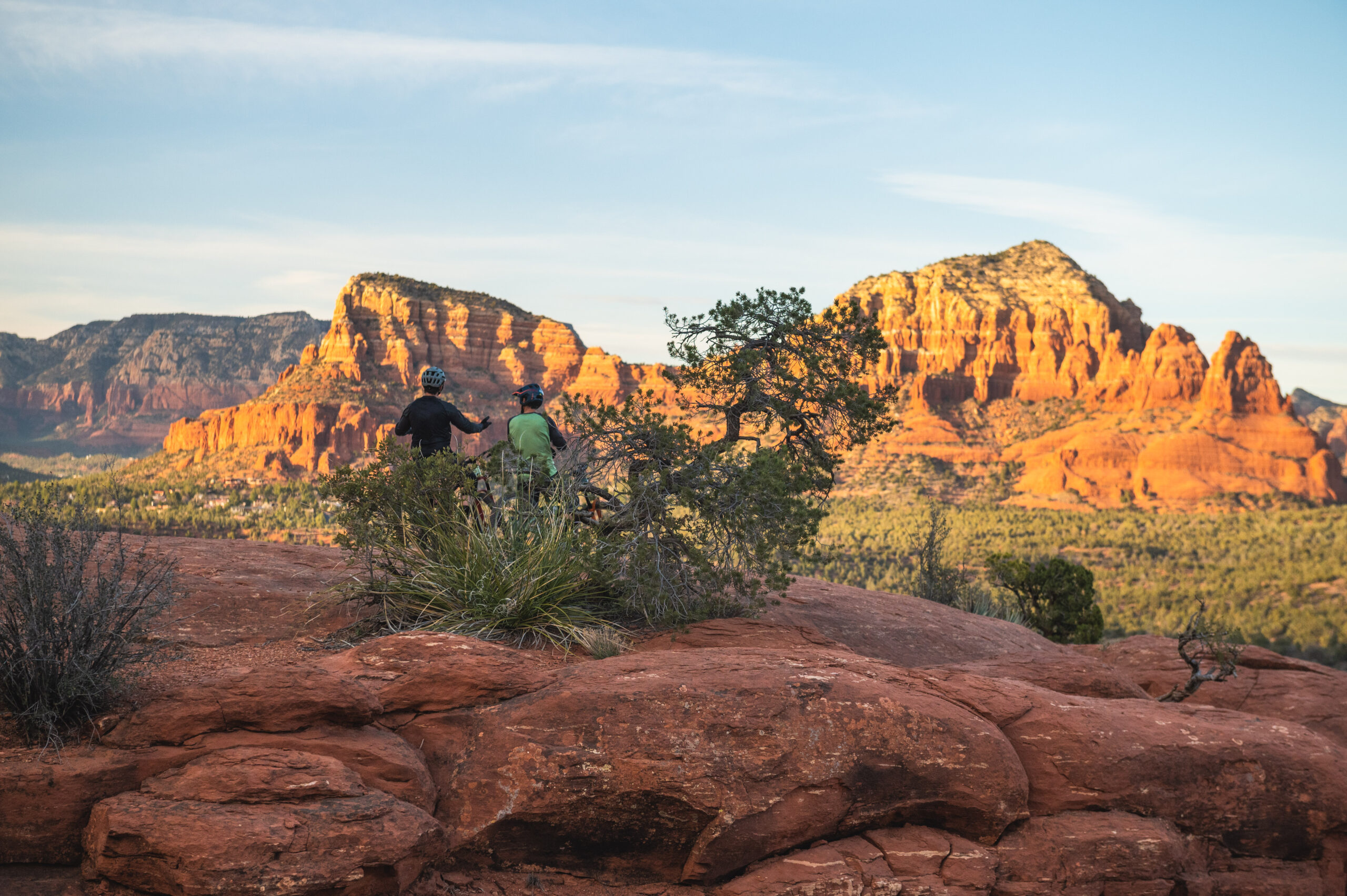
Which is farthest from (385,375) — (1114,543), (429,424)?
(429,424)

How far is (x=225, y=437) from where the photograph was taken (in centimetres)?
13150

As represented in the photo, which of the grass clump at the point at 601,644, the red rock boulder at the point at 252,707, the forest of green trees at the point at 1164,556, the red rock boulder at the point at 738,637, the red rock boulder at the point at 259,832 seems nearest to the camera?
the red rock boulder at the point at 259,832

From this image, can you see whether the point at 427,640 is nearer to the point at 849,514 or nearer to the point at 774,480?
the point at 774,480

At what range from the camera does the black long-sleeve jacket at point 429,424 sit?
386 inches

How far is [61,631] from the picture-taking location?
5.70 meters

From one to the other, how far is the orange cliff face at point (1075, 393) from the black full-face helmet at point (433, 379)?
8805 cm

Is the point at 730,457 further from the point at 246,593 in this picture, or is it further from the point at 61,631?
the point at 61,631

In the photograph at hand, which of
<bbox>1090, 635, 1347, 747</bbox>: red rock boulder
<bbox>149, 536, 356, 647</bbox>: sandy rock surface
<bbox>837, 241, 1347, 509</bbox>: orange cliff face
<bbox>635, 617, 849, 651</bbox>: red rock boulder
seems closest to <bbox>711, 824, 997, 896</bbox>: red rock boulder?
<bbox>635, 617, 849, 651</bbox>: red rock boulder

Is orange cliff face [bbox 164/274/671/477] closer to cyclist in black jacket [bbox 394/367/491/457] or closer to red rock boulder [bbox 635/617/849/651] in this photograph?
cyclist in black jacket [bbox 394/367/491/457]

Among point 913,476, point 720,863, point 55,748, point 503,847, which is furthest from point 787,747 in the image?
point 913,476

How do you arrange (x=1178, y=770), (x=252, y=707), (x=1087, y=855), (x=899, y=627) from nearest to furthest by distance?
(x=252, y=707), (x=1087, y=855), (x=1178, y=770), (x=899, y=627)

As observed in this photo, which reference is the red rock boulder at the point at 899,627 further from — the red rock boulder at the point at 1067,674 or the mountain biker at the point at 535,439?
the mountain biker at the point at 535,439

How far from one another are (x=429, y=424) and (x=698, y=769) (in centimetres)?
524

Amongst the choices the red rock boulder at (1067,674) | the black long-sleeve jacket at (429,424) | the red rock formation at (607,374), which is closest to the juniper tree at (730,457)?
the black long-sleeve jacket at (429,424)
